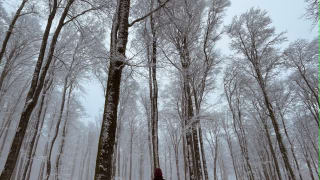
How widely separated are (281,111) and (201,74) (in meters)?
14.1

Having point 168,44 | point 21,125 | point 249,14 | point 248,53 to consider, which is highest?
point 249,14

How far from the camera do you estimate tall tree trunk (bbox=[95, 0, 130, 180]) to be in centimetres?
342

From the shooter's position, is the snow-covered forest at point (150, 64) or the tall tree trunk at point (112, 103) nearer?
the tall tree trunk at point (112, 103)

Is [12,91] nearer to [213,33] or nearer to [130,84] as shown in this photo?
[130,84]

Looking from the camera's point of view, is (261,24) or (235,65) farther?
(235,65)

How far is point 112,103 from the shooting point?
13.1 ft

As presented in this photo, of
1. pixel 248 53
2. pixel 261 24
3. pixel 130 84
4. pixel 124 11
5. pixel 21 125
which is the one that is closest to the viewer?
pixel 124 11

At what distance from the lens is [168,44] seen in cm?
1043

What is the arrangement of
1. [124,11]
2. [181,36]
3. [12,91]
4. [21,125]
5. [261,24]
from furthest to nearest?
[12,91], [261,24], [181,36], [21,125], [124,11]

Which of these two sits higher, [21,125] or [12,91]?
[12,91]

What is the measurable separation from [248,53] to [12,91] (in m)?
23.5

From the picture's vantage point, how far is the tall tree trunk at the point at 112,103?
11.2 feet

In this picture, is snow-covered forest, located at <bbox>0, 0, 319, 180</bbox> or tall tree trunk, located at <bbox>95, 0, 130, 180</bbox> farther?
snow-covered forest, located at <bbox>0, 0, 319, 180</bbox>

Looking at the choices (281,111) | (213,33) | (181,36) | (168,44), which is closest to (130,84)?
(168,44)
